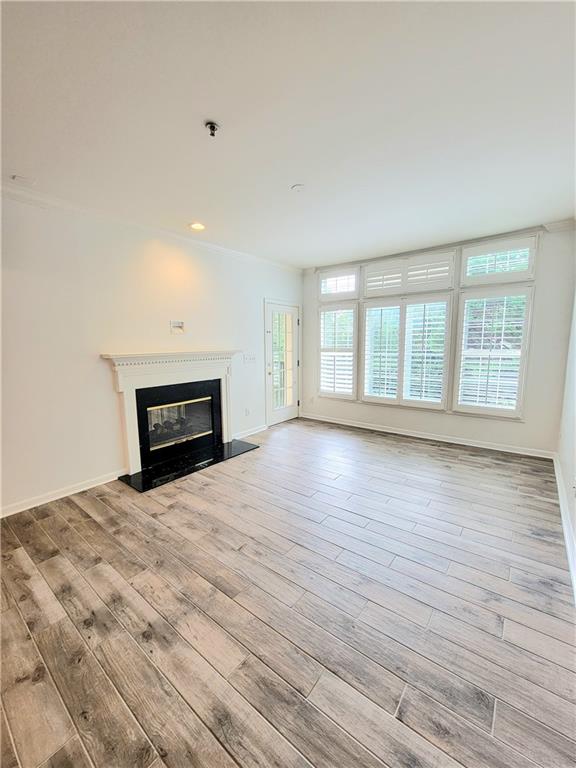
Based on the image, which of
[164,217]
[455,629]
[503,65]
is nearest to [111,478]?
[164,217]

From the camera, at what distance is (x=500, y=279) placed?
3951 mm

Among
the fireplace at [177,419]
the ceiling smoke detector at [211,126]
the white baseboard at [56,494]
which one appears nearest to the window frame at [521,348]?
the fireplace at [177,419]

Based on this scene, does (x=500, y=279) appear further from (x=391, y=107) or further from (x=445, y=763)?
(x=445, y=763)

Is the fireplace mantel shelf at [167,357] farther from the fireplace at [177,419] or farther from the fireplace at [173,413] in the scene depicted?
the fireplace at [177,419]

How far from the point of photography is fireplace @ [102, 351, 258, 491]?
3441mm

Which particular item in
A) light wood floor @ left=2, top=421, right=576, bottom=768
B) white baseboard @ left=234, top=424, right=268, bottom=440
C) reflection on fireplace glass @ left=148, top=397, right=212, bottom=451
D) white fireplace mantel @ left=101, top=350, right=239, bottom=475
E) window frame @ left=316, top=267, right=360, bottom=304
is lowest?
light wood floor @ left=2, top=421, right=576, bottom=768

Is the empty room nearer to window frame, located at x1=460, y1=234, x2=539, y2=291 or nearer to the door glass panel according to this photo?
window frame, located at x1=460, y1=234, x2=539, y2=291

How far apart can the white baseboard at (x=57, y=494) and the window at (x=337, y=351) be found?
3508 millimetres

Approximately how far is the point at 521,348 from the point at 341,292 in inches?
107

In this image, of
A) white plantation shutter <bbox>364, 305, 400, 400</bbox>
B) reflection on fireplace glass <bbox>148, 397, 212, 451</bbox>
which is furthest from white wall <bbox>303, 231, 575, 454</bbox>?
reflection on fireplace glass <bbox>148, 397, 212, 451</bbox>

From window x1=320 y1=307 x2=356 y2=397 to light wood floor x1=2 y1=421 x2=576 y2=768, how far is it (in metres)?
2.71

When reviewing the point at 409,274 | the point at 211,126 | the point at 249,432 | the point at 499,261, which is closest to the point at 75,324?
the point at 211,126

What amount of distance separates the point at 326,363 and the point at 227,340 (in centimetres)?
194

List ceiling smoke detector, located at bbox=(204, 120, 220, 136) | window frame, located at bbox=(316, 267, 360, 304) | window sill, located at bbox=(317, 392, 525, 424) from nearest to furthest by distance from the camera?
ceiling smoke detector, located at bbox=(204, 120, 220, 136) < window sill, located at bbox=(317, 392, 525, 424) < window frame, located at bbox=(316, 267, 360, 304)
